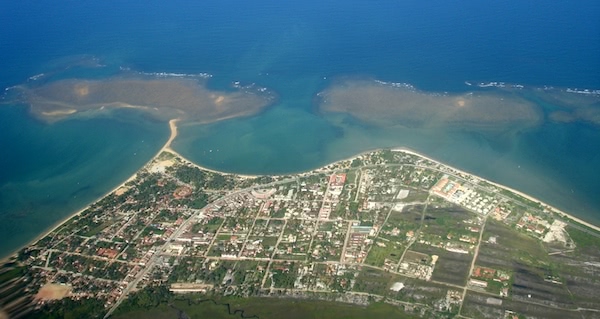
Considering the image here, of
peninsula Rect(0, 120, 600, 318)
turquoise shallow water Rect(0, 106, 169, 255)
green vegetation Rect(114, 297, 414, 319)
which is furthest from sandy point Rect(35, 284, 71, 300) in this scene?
turquoise shallow water Rect(0, 106, 169, 255)

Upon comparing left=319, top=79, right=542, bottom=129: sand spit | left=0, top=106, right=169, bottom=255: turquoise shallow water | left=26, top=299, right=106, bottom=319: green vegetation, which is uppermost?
left=319, top=79, right=542, bottom=129: sand spit

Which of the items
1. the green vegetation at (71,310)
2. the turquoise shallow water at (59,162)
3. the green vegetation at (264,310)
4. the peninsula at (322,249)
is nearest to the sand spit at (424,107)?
the peninsula at (322,249)

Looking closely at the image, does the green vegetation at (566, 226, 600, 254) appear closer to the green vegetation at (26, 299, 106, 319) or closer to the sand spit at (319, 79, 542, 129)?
the sand spit at (319, 79, 542, 129)

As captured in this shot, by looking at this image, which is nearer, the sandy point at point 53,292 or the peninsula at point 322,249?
the peninsula at point 322,249

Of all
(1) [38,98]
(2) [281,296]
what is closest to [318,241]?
(2) [281,296]

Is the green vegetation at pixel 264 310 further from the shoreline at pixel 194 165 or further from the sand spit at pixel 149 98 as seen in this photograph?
the sand spit at pixel 149 98

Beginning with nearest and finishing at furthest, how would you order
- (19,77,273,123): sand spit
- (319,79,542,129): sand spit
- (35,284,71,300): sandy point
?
1. (35,284,71,300): sandy point
2. (319,79,542,129): sand spit
3. (19,77,273,123): sand spit

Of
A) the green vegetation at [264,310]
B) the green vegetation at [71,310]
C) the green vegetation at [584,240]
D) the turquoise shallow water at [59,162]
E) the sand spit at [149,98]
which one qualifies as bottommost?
the green vegetation at [71,310]
